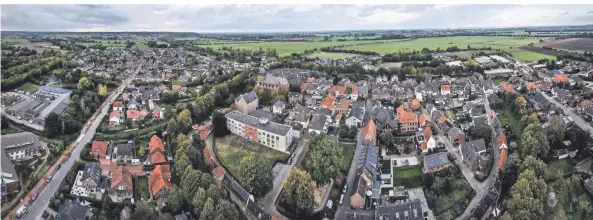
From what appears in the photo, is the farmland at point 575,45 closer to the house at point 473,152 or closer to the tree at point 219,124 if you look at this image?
the house at point 473,152

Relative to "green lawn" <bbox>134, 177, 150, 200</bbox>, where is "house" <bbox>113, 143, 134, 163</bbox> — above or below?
above

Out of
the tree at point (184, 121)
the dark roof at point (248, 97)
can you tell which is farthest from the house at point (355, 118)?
the tree at point (184, 121)

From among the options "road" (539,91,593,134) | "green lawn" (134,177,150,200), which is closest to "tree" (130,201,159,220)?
"green lawn" (134,177,150,200)

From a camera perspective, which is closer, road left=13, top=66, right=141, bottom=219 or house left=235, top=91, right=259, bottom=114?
road left=13, top=66, right=141, bottom=219

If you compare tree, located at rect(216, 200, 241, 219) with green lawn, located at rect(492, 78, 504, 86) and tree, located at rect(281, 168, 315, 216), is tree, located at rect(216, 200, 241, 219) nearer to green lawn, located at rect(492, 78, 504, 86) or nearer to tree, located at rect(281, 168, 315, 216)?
tree, located at rect(281, 168, 315, 216)

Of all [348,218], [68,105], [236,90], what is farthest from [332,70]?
[348,218]

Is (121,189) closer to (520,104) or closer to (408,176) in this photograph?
(408,176)

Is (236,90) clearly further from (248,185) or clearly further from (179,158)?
(248,185)
